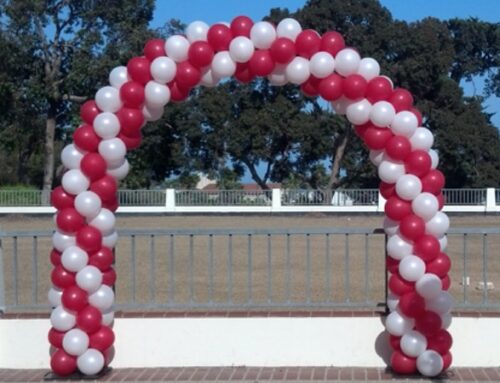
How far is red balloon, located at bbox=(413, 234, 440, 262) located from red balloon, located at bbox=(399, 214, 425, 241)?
5 centimetres

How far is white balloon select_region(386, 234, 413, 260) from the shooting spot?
26.7 ft

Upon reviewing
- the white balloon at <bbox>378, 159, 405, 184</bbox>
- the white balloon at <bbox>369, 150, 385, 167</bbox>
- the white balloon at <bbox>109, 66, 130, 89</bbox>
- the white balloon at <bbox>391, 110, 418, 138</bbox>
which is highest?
the white balloon at <bbox>109, 66, 130, 89</bbox>

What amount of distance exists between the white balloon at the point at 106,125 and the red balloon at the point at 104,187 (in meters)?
0.40

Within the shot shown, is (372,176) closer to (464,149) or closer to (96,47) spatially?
(464,149)

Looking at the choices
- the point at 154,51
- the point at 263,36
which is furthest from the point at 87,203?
the point at 263,36

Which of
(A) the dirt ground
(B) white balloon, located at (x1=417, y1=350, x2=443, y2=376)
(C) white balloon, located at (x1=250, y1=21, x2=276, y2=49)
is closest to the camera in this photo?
(B) white balloon, located at (x1=417, y1=350, x2=443, y2=376)

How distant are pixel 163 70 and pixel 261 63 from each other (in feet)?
2.96

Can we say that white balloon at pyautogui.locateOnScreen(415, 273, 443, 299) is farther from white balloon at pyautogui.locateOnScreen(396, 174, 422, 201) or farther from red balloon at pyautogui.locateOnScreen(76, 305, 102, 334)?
red balloon at pyautogui.locateOnScreen(76, 305, 102, 334)

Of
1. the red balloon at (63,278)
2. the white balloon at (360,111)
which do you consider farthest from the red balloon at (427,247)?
the red balloon at (63,278)

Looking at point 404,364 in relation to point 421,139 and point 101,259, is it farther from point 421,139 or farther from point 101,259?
point 101,259

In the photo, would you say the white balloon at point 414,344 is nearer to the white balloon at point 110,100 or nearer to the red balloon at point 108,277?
the red balloon at point 108,277

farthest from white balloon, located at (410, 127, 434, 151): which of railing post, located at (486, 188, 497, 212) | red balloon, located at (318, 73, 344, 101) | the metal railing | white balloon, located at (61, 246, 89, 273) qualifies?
railing post, located at (486, 188, 497, 212)

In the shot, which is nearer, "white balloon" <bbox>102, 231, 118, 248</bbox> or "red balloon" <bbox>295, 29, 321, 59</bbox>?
"red balloon" <bbox>295, 29, 321, 59</bbox>

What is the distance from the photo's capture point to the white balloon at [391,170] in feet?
27.0
